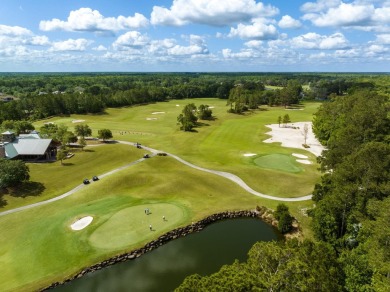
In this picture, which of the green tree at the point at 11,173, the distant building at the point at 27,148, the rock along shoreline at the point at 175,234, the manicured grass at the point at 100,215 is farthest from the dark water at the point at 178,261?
the distant building at the point at 27,148

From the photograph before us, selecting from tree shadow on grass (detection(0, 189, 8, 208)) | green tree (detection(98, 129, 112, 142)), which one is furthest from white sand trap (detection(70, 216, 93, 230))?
green tree (detection(98, 129, 112, 142))

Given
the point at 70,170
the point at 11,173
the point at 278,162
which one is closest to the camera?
the point at 11,173

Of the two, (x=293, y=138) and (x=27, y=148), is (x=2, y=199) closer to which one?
(x=27, y=148)

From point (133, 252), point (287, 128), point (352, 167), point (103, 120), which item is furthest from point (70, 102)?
point (352, 167)

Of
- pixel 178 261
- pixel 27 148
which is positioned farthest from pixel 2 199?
pixel 178 261

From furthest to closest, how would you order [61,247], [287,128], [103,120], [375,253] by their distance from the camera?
[103,120] < [287,128] < [61,247] < [375,253]

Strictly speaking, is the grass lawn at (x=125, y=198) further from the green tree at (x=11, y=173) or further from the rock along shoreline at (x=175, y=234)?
the green tree at (x=11, y=173)

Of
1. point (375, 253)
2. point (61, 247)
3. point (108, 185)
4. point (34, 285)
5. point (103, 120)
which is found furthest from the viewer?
point (103, 120)

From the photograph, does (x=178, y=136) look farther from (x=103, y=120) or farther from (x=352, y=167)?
(x=352, y=167)
